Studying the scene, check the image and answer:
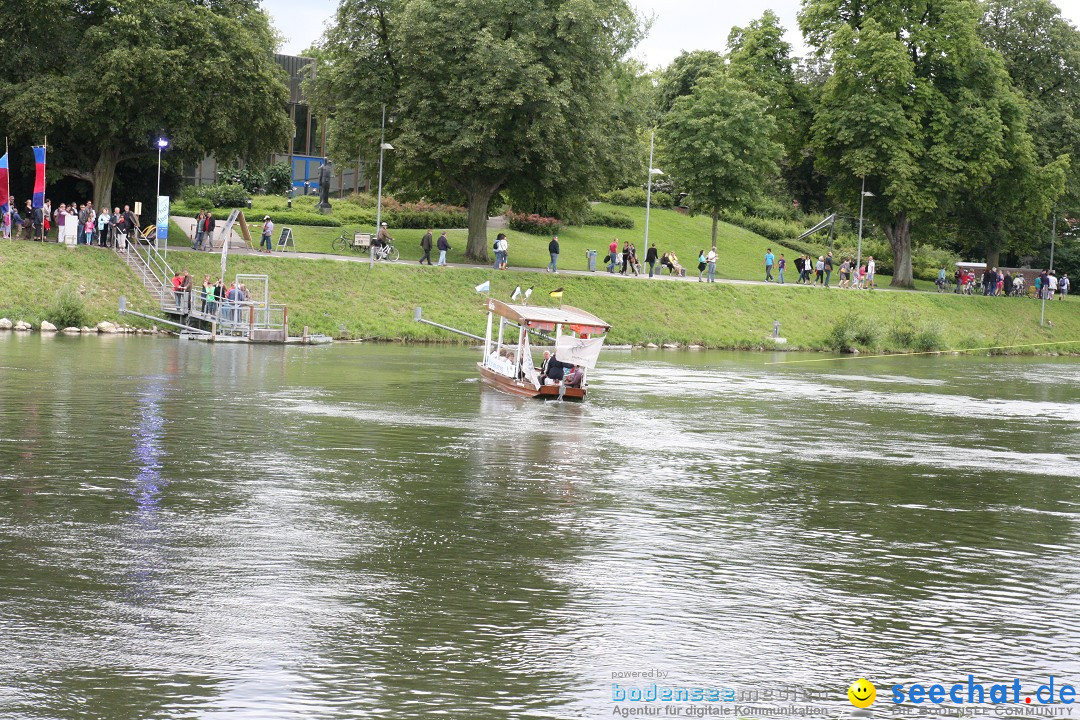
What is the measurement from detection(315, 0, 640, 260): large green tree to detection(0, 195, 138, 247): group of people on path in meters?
12.2

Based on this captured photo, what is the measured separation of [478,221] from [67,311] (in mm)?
22382

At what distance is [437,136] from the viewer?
5688cm

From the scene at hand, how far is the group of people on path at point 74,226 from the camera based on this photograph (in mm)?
51656

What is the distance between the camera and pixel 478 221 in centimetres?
6269

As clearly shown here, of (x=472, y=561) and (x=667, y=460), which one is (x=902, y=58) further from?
(x=472, y=561)

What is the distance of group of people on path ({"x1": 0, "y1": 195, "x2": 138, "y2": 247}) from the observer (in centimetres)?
5166

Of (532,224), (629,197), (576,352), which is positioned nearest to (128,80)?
(576,352)

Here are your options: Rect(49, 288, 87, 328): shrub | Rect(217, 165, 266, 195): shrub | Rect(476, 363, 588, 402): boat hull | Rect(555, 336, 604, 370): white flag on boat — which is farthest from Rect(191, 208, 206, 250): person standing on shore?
Rect(217, 165, 266, 195): shrub

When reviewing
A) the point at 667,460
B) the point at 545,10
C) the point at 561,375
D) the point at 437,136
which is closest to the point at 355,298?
the point at 437,136

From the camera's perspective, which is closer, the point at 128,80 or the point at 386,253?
the point at 128,80

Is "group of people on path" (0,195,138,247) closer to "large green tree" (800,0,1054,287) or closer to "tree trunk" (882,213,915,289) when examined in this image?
"large green tree" (800,0,1054,287)

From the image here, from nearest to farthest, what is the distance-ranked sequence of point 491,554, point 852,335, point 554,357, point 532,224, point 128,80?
1. point 491,554
2. point 554,357
3. point 128,80
4. point 852,335
5. point 532,224

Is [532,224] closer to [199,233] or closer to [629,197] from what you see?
[629,197]

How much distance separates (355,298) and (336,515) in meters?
37.5
